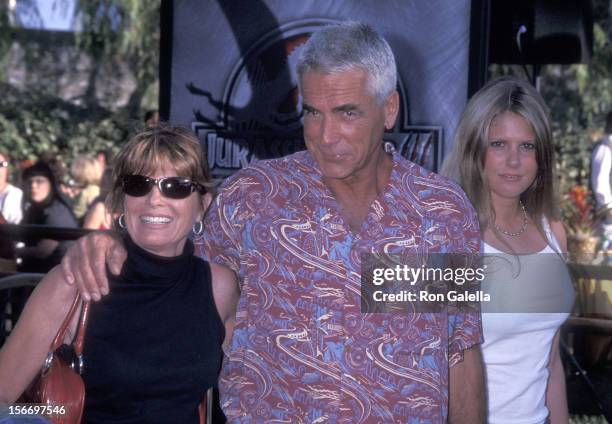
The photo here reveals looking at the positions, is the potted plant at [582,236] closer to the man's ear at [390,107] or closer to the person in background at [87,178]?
the man's ear at [390,107]

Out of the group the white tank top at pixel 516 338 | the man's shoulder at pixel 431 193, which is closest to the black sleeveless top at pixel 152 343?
the man's shoulder at pixel 431 193

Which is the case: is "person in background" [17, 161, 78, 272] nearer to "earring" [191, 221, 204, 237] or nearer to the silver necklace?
the silver necklace

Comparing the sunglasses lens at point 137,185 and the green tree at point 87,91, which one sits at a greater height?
the green tree at point 87,91

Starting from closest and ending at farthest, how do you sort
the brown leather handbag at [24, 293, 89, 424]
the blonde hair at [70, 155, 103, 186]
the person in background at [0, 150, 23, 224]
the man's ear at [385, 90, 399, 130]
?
the brown leather handbag at [24, 293, 89, 424] < the man's ear at [385, 90, 399, 130] < the person in background at [0, 150, 23, 224] < the blonde hair at [70, 155, 103, 186]

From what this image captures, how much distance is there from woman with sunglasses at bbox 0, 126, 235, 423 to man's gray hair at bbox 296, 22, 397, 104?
0.34 metres

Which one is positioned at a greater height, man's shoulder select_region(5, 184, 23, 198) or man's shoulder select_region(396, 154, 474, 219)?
man's shoulder select_region(5, 184, 23, 198)

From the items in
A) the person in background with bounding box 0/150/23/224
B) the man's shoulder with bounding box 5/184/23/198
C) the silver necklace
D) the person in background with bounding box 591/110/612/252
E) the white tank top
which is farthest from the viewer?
the man's shoulder with bounding box 5/184/23/198

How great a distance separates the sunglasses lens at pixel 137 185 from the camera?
2135 millimetres

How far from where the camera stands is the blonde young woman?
2.43 m

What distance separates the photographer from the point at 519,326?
244 cm

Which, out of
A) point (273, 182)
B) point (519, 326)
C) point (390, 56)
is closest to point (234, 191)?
point (273, 182)

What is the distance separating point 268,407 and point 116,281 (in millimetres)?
396

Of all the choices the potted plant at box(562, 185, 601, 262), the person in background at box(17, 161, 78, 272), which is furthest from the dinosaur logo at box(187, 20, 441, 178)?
the person in background at box(17, 161, 78, 272)

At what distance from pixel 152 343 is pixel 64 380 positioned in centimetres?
20
